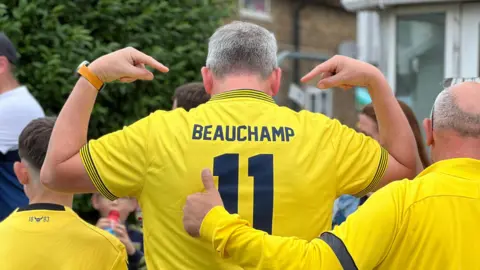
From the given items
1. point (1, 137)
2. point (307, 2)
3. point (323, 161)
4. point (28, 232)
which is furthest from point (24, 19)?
point (307, 2)

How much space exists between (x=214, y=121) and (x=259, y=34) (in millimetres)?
386

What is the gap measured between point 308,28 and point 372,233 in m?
18.9


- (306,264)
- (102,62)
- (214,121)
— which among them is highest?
(102,62)

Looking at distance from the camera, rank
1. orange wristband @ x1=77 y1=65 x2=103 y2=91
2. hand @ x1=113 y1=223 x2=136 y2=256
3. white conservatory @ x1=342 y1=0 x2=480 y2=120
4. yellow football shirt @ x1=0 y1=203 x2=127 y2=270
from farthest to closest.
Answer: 1. white conservatory @ x1=342 y1=0 x2=480 y2=120
2. hand @ x1=113 y1=223 x2=136 y2=256
3. yellow football shirt @ x1=0 y1=203 x2=127 y2=270
4. orange wristband @ x1=77 y1=65 x2=103 y2=91

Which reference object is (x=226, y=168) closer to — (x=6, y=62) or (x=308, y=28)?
(x=6, y=62)

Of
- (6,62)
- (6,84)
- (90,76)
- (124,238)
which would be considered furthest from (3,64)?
(90,76)

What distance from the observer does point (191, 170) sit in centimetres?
262

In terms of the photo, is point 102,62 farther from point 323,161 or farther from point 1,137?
point 1,137

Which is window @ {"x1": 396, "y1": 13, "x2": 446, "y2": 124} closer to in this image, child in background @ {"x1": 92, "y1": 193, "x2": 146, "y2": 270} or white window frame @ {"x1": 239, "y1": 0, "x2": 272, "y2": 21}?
child in background @ {"x1": 92, "y1": 193, "x2": 146, "y2": 270}

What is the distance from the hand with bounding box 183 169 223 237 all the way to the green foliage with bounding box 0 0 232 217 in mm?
2878

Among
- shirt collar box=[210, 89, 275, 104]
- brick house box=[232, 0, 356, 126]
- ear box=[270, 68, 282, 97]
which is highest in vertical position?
ear box=[270, 68, 282, 97]

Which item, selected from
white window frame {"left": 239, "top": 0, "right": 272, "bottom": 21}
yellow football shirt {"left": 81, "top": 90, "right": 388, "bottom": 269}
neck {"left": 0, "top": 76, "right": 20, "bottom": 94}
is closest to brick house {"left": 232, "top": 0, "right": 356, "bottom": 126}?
white window frame {"left": 239, "top": 0, "right": 272, "bottom": 21}

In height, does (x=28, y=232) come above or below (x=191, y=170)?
below

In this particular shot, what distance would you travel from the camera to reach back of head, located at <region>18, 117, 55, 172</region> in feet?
10.8
